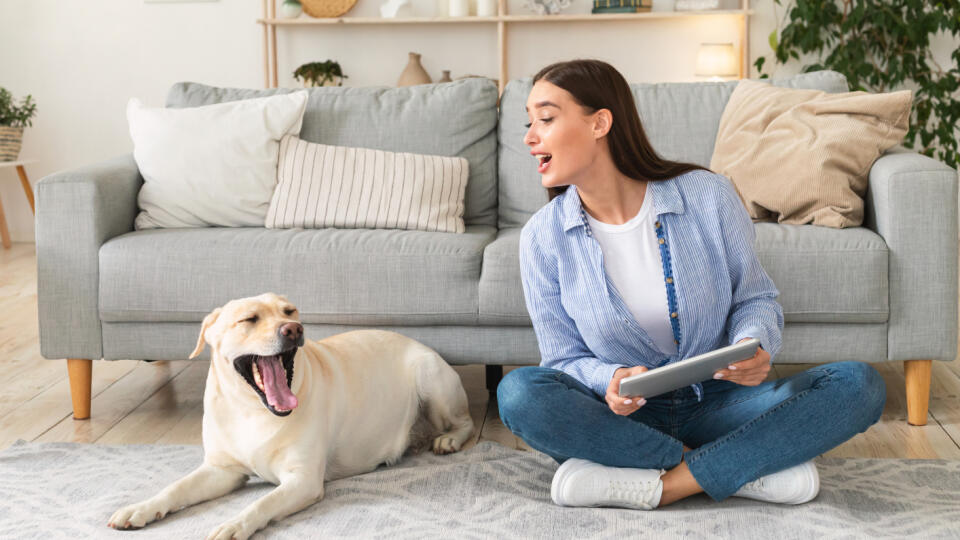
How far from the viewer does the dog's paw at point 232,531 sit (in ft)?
5.34

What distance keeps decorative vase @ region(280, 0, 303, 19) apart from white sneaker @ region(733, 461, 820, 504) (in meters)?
3.98

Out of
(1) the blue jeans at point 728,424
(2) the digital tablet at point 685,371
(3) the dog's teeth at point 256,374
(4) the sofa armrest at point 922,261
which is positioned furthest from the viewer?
(4) the sofa armrest at point 922,261

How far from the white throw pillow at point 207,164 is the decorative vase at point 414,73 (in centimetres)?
233

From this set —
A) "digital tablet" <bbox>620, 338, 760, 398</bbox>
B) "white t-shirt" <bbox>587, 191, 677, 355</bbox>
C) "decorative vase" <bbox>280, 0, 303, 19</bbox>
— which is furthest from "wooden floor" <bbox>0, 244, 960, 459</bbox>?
"decorative vase" <bbox>280, 0, 303, 19</bbox>

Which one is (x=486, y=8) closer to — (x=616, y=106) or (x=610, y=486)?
(x=616, y=106)

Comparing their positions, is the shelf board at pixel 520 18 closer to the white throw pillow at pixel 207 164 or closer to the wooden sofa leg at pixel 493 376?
the white throw pillow at pixel 207 164

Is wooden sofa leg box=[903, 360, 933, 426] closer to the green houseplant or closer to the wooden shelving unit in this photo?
the green houseplant

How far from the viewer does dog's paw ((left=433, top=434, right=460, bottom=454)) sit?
2.15 m

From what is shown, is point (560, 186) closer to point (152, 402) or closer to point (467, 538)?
point (467, 538)

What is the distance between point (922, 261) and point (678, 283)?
0.86 meters

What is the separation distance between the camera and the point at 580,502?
5.90 feet

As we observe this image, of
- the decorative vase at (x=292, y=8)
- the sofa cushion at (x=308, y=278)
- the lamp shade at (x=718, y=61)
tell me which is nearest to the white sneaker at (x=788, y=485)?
the sofa cushion at (x=308, y=278)

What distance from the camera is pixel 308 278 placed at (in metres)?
2.38

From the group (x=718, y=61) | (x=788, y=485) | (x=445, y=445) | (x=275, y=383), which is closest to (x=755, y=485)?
(x=788, y=485)
